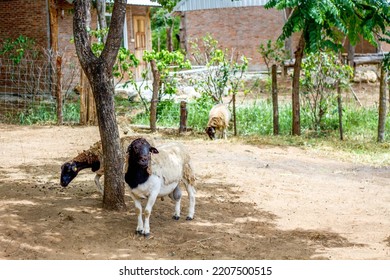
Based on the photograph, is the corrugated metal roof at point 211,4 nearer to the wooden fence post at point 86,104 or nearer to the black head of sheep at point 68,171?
the wooden fence post at point 86,104

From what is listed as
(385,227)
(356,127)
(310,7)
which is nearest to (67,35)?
(356,127)

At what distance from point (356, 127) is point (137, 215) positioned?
9387 millimetres

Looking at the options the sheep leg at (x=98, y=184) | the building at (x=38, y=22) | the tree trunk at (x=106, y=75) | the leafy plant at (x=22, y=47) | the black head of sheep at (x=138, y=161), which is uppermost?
the building at (x=38, y=22)

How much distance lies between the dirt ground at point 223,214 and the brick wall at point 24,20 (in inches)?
379

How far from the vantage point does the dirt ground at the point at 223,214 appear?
7.05 metres

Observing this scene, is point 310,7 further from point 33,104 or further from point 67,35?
point 67,35

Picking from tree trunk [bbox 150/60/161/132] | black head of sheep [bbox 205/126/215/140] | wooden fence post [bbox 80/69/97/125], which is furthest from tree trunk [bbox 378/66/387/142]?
wooden fence post [bbox 80/69/97/125]

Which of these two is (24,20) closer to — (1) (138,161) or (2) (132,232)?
(2) (132,232)

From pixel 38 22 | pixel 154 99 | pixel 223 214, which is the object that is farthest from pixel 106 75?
pixel 38 22

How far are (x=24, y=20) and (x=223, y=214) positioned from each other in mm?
15293

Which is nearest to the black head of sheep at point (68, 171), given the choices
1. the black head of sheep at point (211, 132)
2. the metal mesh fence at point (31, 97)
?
the black head of sheep at point (211, 132)

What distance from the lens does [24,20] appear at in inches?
856

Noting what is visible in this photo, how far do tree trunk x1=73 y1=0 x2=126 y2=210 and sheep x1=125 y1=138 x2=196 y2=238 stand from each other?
2.06 feet

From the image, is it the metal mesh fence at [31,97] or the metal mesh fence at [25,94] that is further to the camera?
the metal mesh fence at [25,94]
